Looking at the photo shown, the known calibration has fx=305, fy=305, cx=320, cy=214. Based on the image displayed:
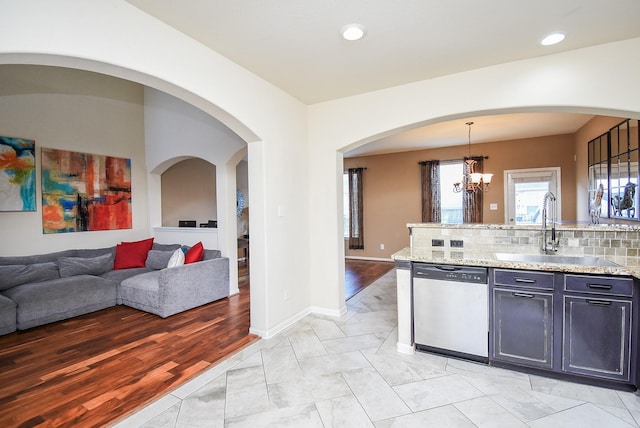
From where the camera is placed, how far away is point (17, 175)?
4.17 metres

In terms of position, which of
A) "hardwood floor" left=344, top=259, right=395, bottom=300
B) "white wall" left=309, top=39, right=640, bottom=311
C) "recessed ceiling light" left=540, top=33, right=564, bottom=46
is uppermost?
"recessed ceiling light" left=540, top=33, right=564, bottom=46

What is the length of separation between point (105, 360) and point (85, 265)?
Result: 2.27 m

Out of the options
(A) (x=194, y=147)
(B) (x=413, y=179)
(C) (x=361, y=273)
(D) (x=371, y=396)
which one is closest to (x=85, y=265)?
(A) (x=194, y=147)

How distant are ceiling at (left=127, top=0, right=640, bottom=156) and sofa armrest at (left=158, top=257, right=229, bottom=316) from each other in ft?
8.71

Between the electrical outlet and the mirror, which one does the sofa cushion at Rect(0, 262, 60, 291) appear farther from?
the mirror

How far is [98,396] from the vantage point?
2230 mm

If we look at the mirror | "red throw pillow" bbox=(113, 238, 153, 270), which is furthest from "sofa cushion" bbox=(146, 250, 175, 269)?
the mirror

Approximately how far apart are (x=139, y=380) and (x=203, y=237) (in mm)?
2789

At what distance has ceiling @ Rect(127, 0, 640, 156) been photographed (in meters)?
2.03

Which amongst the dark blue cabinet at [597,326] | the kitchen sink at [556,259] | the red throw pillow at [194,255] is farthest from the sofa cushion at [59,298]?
the dark blue cabinet at [597,326]

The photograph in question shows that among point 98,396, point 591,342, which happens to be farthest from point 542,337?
point 98,396

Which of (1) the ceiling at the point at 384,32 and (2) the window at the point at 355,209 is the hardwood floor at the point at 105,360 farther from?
(2) the window at the point at 355,209

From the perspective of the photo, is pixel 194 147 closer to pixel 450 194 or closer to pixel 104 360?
pixel 104 360

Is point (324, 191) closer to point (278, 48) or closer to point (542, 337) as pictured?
point (278, 48)
